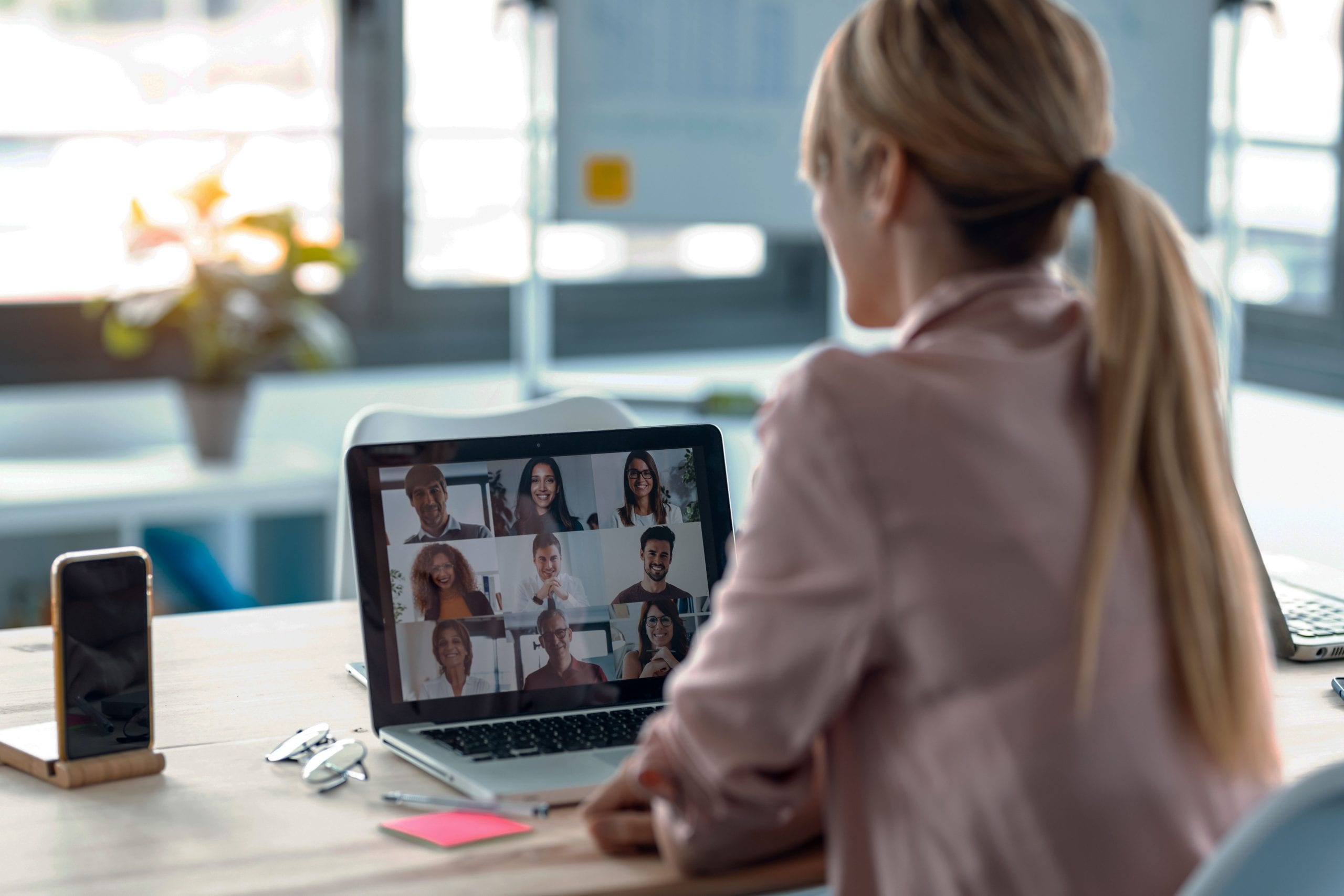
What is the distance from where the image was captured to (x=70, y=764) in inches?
44.5

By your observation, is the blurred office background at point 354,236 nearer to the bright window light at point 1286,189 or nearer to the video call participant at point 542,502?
the bright window light at point 1286,189

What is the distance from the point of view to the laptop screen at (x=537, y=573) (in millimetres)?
1206

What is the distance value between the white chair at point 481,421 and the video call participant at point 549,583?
0.69m

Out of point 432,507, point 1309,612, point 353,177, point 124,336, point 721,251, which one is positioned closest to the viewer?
point 432,507

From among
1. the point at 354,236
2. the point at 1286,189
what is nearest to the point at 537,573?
the point at 354,236

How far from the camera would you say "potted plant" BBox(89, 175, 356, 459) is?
3008mm

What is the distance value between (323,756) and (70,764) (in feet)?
0.61

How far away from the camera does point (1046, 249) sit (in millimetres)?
973

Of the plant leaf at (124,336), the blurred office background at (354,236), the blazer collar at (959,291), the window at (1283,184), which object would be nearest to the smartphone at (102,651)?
the blazer collar at (959,291)

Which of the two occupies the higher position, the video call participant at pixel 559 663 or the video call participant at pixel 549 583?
the video call participant at pixel 549 583

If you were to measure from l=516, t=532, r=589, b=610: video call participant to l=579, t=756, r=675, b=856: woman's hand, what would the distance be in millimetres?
258

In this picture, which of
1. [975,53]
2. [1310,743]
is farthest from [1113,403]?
[1310,743]

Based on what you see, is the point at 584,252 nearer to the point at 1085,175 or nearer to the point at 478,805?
the point at 478,805

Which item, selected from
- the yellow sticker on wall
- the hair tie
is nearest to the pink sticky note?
the hair tie
